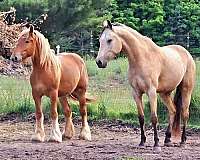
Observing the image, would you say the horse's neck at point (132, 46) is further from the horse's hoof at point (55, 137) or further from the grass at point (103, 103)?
the grass at point (103, 103)

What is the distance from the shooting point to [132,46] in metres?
9.27

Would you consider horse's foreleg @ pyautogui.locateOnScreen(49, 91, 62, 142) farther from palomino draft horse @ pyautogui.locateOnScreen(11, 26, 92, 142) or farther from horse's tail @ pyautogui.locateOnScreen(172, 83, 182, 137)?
horse's tail @ pyautogui.locateOnScreen(172, 83, 182, 137)

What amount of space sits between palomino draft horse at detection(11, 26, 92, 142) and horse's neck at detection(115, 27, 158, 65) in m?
1.40

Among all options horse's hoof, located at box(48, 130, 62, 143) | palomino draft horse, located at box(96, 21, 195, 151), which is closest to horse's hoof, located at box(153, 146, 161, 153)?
palomino draft horse, located at box(96, 21, 195, 151)

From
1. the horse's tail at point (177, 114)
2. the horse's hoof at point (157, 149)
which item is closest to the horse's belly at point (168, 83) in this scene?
the horse's tail at point (177, 114)

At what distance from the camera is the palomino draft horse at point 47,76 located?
9938mm

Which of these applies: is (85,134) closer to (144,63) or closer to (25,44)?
(25,44)

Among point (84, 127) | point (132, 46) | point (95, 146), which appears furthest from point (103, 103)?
point (132, 46)

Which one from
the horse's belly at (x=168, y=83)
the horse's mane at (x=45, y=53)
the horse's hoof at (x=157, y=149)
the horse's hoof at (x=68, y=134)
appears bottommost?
the horse's hoof at (x=68, y=134)

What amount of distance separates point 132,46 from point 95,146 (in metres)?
1.52

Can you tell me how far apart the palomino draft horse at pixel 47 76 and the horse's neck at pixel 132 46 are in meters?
1.40

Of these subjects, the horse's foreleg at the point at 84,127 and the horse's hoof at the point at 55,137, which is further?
the horse's foreleg at the point at 84,127

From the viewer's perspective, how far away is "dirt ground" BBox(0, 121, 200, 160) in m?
8.17

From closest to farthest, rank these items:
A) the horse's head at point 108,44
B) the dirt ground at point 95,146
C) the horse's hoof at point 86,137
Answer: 1. the dirt ground at point 95,146
2. the horse's head at point 108,44
3. the horse's hoof at point 86,137
